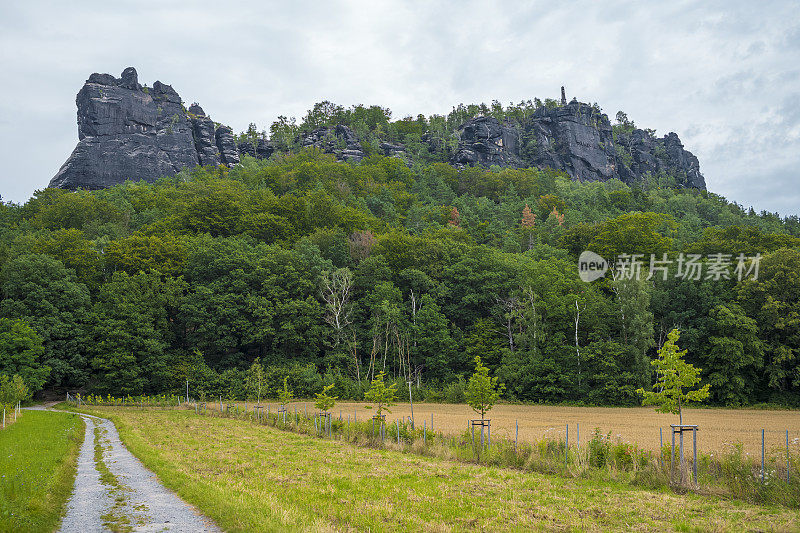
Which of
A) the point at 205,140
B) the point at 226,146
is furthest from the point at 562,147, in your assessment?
the point at 205,140

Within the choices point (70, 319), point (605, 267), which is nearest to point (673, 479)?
point (605, 267)

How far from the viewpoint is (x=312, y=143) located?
6127 inches

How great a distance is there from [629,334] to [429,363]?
23101mm

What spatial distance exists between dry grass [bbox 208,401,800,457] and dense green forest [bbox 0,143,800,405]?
6.33m

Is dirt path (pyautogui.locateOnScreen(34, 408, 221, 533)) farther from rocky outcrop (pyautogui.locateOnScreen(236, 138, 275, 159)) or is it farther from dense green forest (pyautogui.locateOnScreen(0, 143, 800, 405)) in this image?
rocky outcrop (pyautogui.locateOnScreen(236, 138, 275, 159))

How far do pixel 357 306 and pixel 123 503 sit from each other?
55.3 meters

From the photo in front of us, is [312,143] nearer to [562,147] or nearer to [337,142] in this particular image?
[337,142]

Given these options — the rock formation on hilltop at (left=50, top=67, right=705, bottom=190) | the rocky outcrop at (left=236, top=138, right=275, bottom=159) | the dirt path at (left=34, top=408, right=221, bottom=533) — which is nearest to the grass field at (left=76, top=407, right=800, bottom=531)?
the dirt path at (left=34, top=408, right=221, bottom=533)

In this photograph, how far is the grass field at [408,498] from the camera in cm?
1079

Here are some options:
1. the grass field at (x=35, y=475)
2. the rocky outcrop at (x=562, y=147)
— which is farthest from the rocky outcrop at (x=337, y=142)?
the grass field at (x=35, y=475)

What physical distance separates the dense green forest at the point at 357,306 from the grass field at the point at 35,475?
33326 millimetres

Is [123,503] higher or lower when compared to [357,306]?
lower

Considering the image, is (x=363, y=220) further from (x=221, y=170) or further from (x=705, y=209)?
(x=705, y=209)

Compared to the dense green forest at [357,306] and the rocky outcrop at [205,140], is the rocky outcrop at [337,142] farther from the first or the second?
the dense green forest at [357,306]
